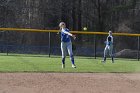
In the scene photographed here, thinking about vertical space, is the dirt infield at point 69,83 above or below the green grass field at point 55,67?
above

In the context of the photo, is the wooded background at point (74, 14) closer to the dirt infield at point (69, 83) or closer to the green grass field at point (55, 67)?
the green grass field at point (55, 67)

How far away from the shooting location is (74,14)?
44.1 metres

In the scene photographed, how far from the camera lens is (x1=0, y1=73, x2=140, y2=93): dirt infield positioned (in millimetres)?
11633

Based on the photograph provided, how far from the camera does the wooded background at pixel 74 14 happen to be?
40.2 m

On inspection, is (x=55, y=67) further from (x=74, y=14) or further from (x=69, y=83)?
(x=74, y=14)

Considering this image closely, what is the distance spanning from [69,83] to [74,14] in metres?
31.4

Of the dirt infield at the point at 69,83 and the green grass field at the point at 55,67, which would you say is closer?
the dirt infield at the point at 69,83

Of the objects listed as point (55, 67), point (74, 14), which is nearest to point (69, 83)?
point (55, 67)

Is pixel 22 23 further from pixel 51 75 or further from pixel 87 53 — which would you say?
A: pixel 51 75

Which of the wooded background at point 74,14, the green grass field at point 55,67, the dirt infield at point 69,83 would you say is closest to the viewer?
the dirt infield at point 69,83

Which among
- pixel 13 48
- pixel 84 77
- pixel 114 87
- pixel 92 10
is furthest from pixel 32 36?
pixel 114 87

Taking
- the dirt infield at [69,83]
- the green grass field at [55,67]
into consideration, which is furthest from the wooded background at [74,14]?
the dirt infield at [69,83]

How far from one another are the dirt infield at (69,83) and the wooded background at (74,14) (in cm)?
2465

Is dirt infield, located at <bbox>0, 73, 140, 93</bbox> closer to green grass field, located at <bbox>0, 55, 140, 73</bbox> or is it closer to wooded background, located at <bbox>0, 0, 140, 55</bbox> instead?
green grass field, located at <bbox>0, 55, 140, 73</bbox>
